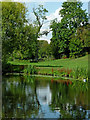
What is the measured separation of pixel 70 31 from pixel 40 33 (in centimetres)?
1254

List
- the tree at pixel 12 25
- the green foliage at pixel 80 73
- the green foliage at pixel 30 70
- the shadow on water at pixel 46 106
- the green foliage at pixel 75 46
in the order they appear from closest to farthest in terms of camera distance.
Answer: the shadow on water at pixel 46 106
the green foliage at pixel 80 73
the green foliage at pixel 30 70
the tree at pixel 12 25
the green foliage at pixel 75 46

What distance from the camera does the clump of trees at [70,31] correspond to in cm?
5872

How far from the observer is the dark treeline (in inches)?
1324

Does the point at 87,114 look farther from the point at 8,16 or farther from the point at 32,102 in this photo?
the point at 8,16

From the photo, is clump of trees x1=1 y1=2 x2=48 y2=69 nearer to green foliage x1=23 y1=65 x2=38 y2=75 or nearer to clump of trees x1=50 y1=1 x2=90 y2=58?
green foliage x1=23 y1=65 x2=38 y2=75

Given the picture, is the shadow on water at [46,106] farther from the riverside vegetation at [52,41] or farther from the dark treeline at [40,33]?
the dark treeline at [40,33]

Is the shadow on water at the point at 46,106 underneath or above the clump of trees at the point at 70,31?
underneath

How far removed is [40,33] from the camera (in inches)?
2036

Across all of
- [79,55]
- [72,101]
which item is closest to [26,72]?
[72,101]

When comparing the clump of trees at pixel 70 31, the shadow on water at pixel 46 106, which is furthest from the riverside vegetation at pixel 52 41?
the shadow on water at pixel 46 106

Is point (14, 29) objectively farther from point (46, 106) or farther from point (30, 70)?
point (46, 106)

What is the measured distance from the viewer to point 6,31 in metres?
33.4

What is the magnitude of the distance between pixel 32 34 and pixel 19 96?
2281 cm

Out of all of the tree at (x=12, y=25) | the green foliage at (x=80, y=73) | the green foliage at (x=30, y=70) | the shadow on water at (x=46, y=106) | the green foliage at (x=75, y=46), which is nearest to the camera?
the shadow on water at (x=46, y=106)
